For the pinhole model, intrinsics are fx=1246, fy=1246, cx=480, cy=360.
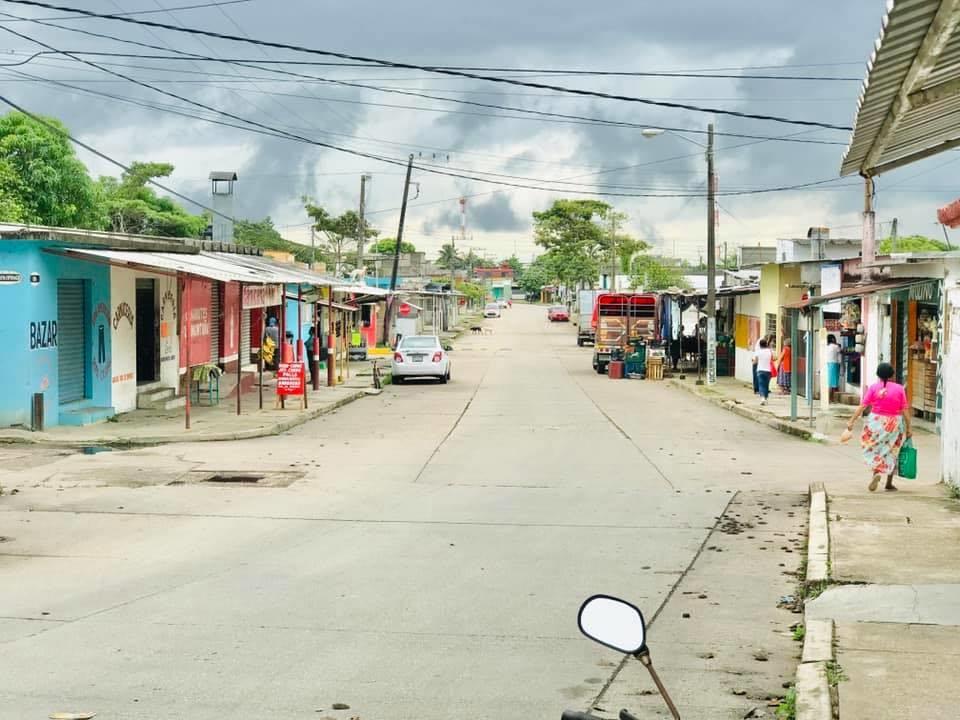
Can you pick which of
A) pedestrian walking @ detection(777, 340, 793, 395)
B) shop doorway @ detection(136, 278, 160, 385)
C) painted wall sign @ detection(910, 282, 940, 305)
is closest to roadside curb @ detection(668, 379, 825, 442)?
pedestrian walking @ detection(777, 340, 793, 395)

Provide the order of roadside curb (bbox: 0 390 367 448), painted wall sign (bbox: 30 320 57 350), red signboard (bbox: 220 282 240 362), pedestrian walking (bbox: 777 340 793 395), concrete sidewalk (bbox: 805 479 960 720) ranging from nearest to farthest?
concrete sidewalk (bbox: 805 479 960 720) < roadside curb (bbox: 0 390 367 448) < painted wall sign (bbox: 30 320 57 350) < red signboard (bbox: 220 282 240 362) < pedestrian walking (bbox: 777 340 793 395)

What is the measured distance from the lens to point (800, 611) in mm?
9648

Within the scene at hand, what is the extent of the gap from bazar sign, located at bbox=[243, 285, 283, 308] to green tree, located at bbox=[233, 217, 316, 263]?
88.0m

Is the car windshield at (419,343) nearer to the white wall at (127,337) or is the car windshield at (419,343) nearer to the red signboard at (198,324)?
the red signboard at (198,324)

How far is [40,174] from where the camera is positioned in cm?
5806

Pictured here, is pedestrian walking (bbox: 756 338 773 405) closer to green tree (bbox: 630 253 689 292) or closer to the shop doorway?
the shop doorway

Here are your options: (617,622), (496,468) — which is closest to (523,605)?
(617,622)

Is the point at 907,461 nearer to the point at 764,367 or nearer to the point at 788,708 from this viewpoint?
the point at 788,708

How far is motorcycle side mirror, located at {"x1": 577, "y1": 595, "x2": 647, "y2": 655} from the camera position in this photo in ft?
12.7

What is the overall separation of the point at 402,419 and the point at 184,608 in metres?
17.6

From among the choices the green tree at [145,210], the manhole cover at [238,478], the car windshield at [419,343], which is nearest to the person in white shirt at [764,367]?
the car windshield at [419,343]

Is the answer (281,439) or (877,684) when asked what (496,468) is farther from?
(877,684)

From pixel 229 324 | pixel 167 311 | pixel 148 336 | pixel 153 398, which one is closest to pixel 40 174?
pixel 229 324

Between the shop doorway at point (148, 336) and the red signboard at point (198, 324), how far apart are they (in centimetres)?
172
